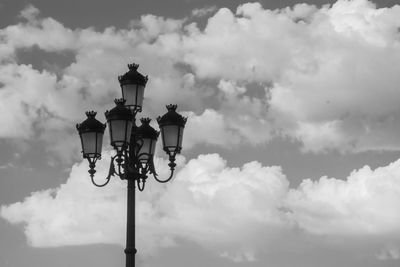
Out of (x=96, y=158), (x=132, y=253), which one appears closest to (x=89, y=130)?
(x=96, y=158)

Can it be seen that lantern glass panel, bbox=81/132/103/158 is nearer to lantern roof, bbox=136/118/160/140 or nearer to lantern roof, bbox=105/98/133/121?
lantern roof, bbox=105/98/133/121

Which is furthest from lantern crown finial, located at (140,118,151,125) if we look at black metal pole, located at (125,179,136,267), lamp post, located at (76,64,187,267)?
black metal pole, located at (125,179,136,267)

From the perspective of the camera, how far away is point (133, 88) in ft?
39.8

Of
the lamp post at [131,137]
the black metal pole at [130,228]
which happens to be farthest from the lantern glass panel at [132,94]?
the black metal pole at [130,228]

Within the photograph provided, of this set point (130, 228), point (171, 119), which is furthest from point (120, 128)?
point (130, 228)

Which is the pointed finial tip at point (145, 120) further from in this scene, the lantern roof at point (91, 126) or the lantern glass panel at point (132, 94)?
the lantern roof at point (91, 126)

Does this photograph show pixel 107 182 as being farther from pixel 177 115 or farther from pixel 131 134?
pixel 177 115

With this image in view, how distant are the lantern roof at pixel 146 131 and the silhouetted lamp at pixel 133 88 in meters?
0.29

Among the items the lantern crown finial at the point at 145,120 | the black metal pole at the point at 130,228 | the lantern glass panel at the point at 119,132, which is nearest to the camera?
the black metal pole at the point at 130,228

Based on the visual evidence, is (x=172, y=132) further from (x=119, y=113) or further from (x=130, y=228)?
(x=130, y=228)

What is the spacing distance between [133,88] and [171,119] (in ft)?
3.11

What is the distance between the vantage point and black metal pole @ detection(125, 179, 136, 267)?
10.8 m

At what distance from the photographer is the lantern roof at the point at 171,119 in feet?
38.8

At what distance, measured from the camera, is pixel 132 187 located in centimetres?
1120
